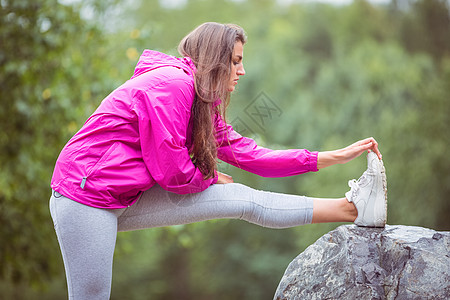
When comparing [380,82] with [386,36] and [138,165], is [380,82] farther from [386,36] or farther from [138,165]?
[138,165]

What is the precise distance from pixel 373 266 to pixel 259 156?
2.38 feet

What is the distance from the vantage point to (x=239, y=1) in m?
25.8

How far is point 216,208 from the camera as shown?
7.54ft

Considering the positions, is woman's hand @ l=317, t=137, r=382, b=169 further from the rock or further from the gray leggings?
the rock

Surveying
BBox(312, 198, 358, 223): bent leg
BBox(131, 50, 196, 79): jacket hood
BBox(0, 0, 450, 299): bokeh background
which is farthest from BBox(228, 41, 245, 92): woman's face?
BBox(0, 0, 450, 299): bokeh background

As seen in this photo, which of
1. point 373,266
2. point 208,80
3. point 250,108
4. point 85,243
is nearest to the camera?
point 85,243

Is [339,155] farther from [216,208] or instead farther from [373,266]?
[216,208]

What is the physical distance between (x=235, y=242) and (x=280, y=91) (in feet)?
18.6

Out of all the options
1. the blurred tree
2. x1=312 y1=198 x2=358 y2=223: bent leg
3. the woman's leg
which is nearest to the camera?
the woman's leg

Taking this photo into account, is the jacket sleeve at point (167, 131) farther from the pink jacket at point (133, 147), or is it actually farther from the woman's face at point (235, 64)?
the woman's face at point (235, 64)

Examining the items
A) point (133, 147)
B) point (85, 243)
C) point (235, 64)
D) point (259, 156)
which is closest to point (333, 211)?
point (259, 156)

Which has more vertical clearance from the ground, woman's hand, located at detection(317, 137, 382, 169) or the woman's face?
the woman's face

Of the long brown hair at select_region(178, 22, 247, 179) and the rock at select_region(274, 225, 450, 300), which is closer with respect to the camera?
the long brown hair at select_region(178, 22, 247, 179)

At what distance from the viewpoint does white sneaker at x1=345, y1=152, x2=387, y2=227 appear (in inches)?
97.3
